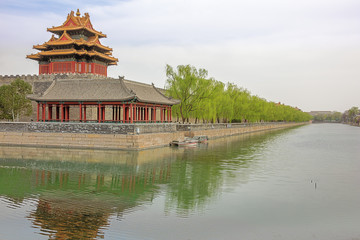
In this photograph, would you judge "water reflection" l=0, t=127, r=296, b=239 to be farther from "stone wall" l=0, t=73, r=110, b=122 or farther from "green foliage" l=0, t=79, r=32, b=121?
"stone wall" l=0, t=73, r=110, b=122

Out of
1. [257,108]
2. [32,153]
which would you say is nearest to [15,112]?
[32,153]

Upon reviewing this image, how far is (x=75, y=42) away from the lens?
46.3 metres

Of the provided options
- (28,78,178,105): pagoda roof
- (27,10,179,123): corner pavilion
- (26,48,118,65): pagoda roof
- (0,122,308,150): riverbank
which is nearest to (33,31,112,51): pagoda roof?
(27,10,179,123): corner pavilion

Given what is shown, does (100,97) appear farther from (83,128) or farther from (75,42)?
(75,42)

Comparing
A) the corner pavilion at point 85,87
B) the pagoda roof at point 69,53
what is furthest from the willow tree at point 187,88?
the pagoda roof at point 69,53

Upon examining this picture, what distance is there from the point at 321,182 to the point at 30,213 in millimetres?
13964

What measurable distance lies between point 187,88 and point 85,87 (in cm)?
1321

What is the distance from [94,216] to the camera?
10633mm

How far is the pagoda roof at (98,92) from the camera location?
1232 inches

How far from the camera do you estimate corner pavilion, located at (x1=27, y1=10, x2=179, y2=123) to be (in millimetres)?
32344

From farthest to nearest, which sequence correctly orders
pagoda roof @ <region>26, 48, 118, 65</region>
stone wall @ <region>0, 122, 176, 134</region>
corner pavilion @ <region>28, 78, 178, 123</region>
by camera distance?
pagoda roof @ <region>26, 48, 118, 65</region> < corner pavilion @ <region>28, 78, 178, 123</region> < stone wall @ <region>0, 122, 176, 134</region>

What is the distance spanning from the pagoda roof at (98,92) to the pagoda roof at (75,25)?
15.8 meters

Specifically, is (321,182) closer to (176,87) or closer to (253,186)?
(253,186)

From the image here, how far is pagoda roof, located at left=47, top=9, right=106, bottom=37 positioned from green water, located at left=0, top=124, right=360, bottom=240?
2976 cm
